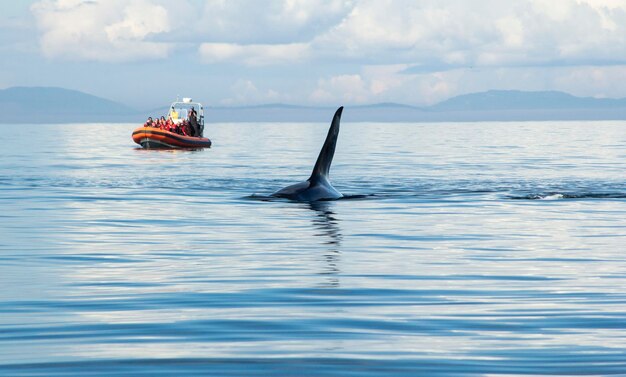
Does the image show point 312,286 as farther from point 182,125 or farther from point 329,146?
point 182,125

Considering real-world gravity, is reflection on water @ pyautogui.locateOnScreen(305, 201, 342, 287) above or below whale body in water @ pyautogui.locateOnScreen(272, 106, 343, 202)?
below

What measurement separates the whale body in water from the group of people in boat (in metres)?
50.6

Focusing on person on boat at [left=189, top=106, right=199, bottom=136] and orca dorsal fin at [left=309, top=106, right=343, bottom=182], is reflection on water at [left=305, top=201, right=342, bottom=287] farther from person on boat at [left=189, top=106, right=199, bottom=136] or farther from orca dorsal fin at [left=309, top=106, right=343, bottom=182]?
person on boat at [left=189, top=106, right=199, bottom=136]

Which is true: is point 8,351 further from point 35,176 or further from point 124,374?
point 35,176

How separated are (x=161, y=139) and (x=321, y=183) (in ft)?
158

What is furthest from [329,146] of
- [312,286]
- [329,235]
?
[312,286]

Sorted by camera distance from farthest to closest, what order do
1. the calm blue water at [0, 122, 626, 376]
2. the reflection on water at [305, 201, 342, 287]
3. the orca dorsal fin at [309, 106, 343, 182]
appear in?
the orca dorsal fin at [309, 106, 343, 182] < the reflection on water at [305, 201, 342, 287] < the calm blue water at [0, 122, 626, 376]

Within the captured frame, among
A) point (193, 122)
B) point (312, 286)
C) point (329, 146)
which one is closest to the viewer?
point (312, 286)

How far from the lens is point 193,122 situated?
80.2 m

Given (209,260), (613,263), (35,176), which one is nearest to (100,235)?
(209,260)

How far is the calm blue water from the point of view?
8938mm

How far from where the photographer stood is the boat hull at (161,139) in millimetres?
74750

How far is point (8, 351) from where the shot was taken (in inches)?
359

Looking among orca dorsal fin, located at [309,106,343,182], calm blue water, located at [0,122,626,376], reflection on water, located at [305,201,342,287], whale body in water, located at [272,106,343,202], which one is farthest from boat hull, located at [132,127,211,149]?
reflection on water, located at [305,201,342,287]
